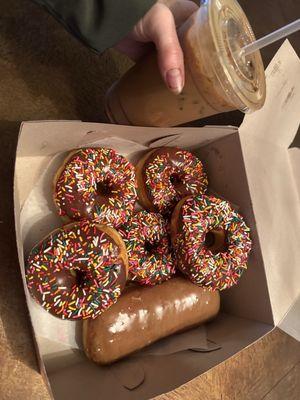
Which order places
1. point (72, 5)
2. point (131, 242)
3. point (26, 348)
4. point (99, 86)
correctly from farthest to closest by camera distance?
point (99, 86) → point (131, 242) → point (26, 348) → point (72, 5)

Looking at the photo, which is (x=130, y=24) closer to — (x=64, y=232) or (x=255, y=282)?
(x=64, y=232)

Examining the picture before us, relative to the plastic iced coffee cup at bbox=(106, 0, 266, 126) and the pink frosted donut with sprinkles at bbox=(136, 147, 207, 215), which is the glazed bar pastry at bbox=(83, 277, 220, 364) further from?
the plastic iced coffee cup at bbox=(106, 0, 266, 126)

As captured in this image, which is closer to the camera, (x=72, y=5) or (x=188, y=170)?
(x=72, y=5)

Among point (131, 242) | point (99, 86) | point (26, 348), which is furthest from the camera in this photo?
point (99, 86)

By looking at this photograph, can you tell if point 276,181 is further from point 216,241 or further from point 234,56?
point 234,56

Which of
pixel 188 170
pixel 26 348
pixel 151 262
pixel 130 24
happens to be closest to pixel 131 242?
pixel 151 262

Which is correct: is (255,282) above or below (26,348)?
above

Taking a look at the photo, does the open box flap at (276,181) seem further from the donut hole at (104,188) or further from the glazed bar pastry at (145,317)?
the donut hole at (104,188)
